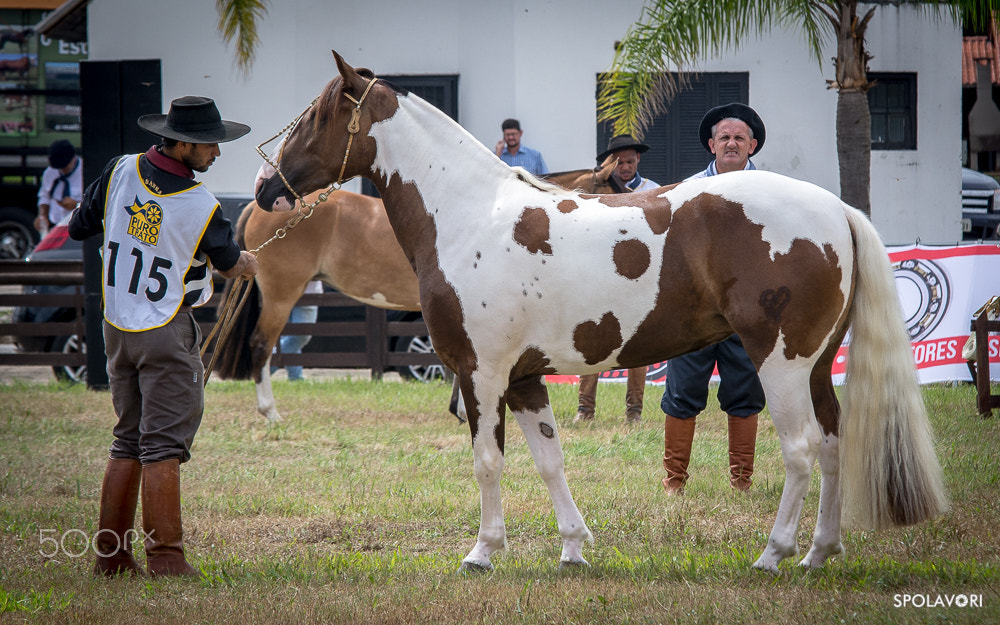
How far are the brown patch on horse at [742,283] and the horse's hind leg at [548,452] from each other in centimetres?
62

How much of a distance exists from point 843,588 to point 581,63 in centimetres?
1112

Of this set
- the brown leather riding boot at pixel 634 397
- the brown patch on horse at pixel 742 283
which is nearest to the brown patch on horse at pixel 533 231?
the brown patch on horse at pixel 742 283

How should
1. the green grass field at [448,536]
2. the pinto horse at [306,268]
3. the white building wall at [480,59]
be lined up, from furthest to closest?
the white building wall at [480,59] → the pinto horse at [306,268] → the green grass field at [448,536]

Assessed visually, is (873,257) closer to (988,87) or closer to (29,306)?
(29,306)

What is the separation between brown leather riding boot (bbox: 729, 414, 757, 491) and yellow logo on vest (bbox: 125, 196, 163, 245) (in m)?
3.38

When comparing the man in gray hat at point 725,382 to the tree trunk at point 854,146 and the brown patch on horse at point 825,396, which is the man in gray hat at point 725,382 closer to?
the brown patch on horse at point 825,396

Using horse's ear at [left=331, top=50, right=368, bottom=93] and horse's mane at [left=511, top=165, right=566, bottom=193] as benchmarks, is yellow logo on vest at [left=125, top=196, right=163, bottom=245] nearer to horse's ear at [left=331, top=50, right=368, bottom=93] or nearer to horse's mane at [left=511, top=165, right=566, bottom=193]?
A: horse's ear at [left=331, top=50, right=368, bottom=93]

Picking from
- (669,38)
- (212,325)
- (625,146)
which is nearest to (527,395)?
(625,146)

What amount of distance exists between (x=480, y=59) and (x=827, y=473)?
10928 millimetres

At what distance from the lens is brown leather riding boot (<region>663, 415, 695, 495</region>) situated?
5496 mm

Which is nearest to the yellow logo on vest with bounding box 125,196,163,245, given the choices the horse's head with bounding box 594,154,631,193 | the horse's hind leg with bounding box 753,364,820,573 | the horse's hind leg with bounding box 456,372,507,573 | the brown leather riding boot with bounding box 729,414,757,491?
the horse's hind leg with bounding box 456,372,507,573

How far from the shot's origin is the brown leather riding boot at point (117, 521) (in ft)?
13.5

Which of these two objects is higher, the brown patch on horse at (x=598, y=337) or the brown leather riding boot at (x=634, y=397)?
the brown patch on horse at (x=598, y=337)

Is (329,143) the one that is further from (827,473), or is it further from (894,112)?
(894,112)
